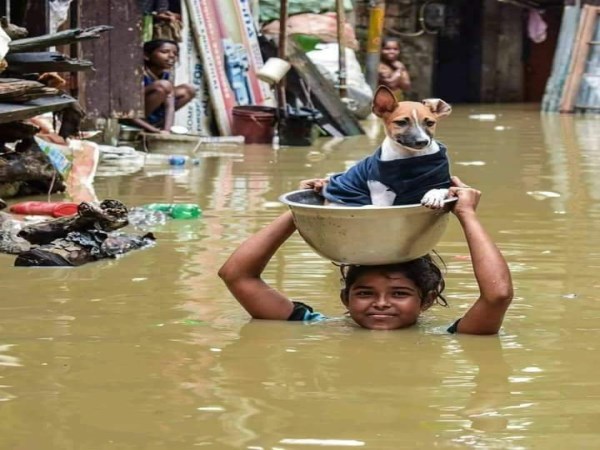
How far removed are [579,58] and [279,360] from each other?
15.0 m

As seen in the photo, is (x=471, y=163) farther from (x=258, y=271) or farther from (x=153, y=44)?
(x=258, y=271)

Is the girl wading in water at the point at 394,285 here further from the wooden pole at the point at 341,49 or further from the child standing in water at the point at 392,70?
the child standing in water at the point at 392,70

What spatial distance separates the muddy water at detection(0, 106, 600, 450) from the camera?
3.03m

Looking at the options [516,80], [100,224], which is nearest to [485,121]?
[516,80]

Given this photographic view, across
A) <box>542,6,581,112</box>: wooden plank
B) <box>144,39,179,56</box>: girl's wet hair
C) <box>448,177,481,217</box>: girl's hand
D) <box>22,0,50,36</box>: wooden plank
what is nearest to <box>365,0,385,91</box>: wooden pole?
<box>542,6,581,112</box>: wooden plank

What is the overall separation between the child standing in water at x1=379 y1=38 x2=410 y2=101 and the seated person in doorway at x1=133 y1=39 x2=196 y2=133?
246 inches

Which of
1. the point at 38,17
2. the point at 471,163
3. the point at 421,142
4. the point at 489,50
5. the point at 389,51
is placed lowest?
the point at 471,163

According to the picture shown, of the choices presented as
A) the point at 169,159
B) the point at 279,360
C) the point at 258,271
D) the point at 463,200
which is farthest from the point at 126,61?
the point at 279,360

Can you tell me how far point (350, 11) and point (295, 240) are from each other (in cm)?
1120

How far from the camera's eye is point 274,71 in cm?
1235

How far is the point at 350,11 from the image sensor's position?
56.1 feet

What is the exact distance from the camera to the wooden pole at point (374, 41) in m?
17.6

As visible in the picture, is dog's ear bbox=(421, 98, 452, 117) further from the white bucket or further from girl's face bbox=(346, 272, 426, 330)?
the white bucket

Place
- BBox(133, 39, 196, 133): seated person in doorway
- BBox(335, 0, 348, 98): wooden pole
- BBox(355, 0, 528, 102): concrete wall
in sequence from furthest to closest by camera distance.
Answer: BBox(355, 0, 528, 102): concrete wall → BBox(335, 0, 348, 98): wooden pole → BBox(133, 39, 196, 133): seated person in doorway
